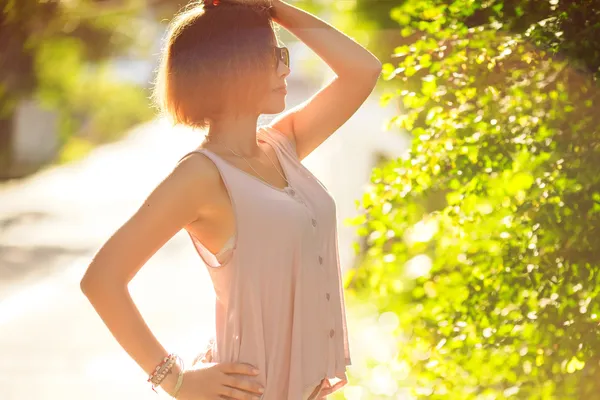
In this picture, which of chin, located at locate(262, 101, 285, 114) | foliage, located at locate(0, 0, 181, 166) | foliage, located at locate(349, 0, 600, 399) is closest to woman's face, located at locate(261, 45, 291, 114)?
chin, located at locate(262, 101, 285, 114)

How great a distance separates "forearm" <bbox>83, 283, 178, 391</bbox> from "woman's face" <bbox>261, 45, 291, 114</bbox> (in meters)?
0.45

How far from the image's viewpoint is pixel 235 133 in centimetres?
176

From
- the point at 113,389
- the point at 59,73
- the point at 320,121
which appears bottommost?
the point at 320,121

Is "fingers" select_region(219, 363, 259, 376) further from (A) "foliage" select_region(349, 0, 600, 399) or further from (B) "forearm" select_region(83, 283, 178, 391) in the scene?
(A) "foliage" select_region(349, 0, 600, 399)

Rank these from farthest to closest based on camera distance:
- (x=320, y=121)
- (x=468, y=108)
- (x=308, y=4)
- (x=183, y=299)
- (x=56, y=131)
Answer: (x=56, y=131)
(x=183, y=299)
(x=308, y=4)
(x=468, y=108)
(x=320, y=121)

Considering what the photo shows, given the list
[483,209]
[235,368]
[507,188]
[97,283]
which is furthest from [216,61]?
[483,209]

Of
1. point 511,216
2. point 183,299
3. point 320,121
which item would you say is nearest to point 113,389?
point 183,299

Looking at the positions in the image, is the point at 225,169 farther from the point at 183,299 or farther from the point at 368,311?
the point at 183,299

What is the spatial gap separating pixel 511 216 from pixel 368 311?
1.40 metres

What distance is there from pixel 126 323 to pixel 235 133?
1.38 ft

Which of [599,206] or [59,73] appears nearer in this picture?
[599,206]

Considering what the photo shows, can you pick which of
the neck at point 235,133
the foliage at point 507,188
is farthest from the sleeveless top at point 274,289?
the foliage at point 507,188

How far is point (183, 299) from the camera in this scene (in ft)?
22.0

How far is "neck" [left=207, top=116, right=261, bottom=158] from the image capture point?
1.75m
